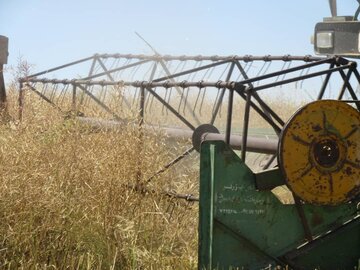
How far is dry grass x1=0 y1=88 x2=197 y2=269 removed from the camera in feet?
13.3

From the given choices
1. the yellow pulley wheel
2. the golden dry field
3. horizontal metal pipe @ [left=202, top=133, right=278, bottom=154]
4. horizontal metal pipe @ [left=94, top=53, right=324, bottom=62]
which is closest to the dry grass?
the golden dry field

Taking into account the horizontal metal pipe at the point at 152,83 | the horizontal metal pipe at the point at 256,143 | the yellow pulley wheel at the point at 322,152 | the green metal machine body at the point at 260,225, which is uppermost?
the horizontal metal pipe at the point at 152,83

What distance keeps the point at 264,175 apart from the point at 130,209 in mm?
1226

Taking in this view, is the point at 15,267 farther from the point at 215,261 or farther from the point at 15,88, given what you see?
the point at 15,88

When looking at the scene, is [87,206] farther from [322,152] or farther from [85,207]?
[322,152]

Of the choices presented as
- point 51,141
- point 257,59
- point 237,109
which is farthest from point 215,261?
point 237,109

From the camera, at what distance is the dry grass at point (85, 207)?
4.05m

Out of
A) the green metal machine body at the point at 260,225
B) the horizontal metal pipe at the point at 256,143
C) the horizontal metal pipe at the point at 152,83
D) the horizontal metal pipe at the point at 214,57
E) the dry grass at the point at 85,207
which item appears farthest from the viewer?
the horizontal metal pipe at the point at 214,57

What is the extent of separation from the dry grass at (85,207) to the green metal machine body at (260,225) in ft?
1.80

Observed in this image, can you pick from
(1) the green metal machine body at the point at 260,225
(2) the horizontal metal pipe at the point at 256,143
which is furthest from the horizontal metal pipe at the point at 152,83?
(1) the green metal machine body at the point at 260,225

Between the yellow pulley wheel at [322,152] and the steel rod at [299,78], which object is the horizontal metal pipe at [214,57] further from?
the yellow pulley wheel at [322,152]

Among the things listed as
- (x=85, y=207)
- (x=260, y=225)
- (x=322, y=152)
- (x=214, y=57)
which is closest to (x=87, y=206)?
(x=85, y=207)

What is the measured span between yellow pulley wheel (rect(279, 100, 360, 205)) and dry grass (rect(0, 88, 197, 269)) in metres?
1.06

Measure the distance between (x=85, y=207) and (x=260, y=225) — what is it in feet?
4.71
